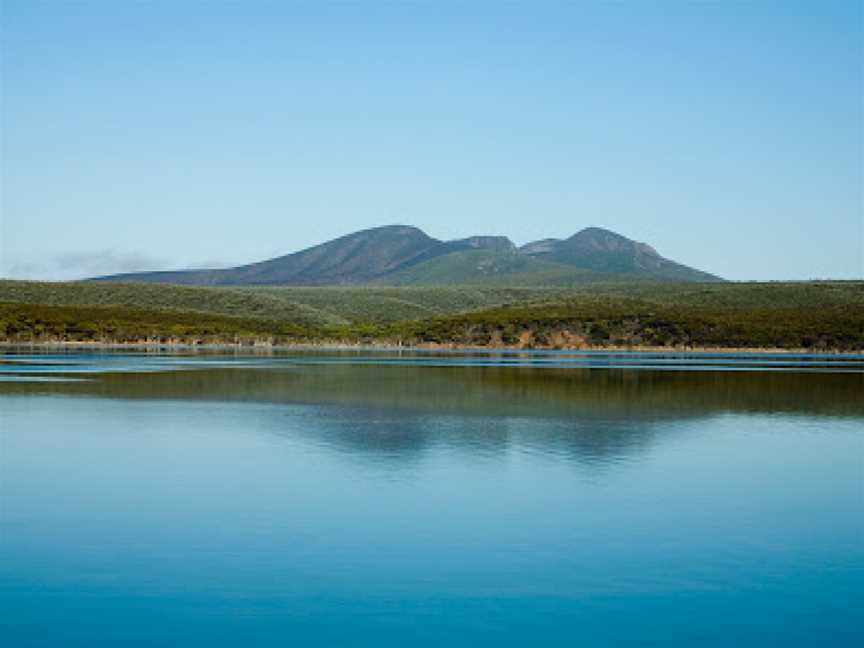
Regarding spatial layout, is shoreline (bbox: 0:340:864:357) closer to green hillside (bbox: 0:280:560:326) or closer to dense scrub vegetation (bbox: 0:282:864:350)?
dense scrub vegetation (bbox: 0:282:864:350)

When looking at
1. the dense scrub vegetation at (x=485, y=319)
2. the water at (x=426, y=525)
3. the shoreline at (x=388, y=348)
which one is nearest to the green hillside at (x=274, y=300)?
the dense scrub vegetation at (x=485, y=319)

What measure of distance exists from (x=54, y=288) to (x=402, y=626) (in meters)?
107

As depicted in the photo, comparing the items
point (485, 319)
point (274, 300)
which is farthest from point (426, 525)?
point (274, 300)

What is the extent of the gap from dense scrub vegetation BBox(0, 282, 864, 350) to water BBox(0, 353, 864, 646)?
2043 inches

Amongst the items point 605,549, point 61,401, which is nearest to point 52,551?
point 605,549

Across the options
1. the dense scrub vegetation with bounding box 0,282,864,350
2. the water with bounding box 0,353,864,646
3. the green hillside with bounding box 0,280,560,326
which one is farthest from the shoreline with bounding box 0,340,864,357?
the water with bounding box 0,353,864,646

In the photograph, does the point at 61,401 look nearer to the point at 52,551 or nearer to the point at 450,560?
the point at 52,551

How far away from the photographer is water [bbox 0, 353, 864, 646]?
848 centimetres

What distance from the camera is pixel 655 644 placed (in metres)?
7.93

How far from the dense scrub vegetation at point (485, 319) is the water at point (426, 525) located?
51.9 metres

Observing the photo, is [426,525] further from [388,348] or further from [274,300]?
[274,300]

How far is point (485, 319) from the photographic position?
87250 mm

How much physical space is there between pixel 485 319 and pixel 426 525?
75579mm

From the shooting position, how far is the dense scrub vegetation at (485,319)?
75.0m
